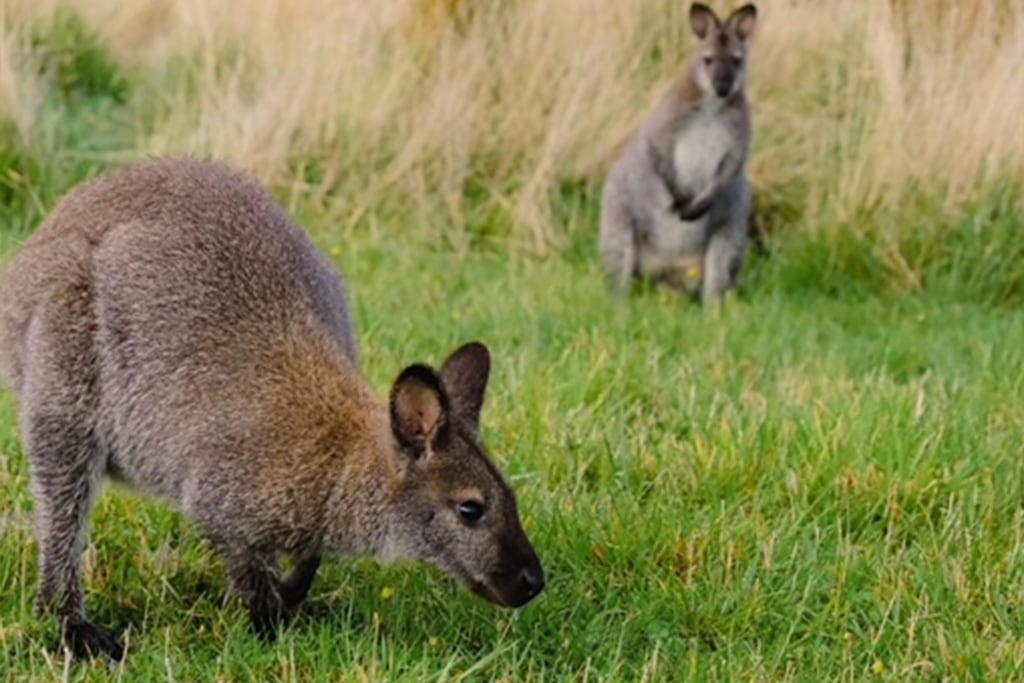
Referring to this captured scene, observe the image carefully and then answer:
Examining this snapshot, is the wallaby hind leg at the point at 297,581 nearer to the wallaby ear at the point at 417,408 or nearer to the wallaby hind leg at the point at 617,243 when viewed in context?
the wallaby ear at the point at 417,408

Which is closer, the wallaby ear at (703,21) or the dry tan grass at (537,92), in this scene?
the dry tan grass at (537,92)

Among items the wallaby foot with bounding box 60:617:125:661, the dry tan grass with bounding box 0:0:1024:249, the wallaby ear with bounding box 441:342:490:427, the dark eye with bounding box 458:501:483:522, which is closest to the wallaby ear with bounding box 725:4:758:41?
the dry tan grass with bounding box 0:0:1024:249

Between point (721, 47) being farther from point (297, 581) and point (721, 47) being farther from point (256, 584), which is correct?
point (256, 584)

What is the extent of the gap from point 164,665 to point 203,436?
53cm

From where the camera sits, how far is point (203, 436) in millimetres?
4039

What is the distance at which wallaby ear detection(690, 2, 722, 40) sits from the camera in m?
8.93

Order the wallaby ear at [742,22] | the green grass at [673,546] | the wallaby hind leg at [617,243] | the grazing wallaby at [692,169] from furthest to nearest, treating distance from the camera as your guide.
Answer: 1. the wallaby ear at [742,22]
2. the grazing wallaby at [692,169]
3. the wallaby hind leg at [617,243]
4. the green grass at [673,546]

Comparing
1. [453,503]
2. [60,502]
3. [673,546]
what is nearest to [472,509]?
[453,503]

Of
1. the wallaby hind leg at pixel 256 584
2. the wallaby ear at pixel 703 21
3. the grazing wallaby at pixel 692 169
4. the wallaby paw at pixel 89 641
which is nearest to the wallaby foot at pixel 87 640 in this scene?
the wallaby paw at pixel 89 641

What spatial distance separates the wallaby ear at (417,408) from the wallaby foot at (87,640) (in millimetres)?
762

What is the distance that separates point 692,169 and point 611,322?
2.01 metres

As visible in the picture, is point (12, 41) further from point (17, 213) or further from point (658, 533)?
point (658, 533)

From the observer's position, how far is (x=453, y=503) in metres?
3.87

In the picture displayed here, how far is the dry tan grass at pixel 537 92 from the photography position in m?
8.83
